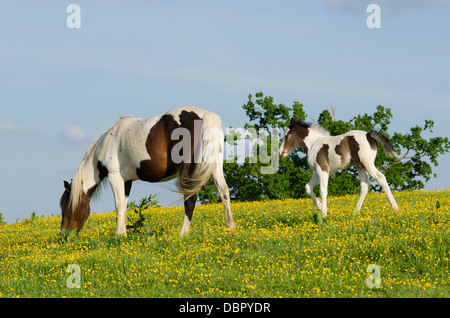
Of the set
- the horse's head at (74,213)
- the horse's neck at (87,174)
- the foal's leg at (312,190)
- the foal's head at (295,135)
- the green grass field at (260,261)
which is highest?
the foal's head at (295,135)

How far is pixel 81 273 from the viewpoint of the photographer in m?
9.76

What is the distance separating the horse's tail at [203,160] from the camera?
37.3 ft

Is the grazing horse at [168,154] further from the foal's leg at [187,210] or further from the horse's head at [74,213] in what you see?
the horse's head at [74,213]

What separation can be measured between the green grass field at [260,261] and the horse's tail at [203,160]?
1.31 meters

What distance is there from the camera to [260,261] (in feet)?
31.0

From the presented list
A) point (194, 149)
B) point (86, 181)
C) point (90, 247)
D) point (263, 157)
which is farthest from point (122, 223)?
point (263, 157)

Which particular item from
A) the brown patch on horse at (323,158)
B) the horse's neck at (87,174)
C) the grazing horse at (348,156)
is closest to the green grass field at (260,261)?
the grazing horse at (348,156)

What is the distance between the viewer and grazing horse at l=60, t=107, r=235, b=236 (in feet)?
37.8

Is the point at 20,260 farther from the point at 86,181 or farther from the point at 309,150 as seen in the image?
the point at 309,150

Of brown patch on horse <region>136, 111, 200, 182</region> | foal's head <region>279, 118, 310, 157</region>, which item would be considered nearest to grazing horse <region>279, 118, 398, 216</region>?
foal's head <region>279, 118, 310, 157</region>

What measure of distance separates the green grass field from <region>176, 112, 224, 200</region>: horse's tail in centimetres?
131

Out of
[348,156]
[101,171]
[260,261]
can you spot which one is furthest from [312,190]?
[101,171]

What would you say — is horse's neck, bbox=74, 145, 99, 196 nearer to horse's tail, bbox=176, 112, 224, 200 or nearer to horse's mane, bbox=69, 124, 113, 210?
horse's mane, bbox=69, 124, 113, 210

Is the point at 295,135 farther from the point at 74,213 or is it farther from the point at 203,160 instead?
the point at 74,213
